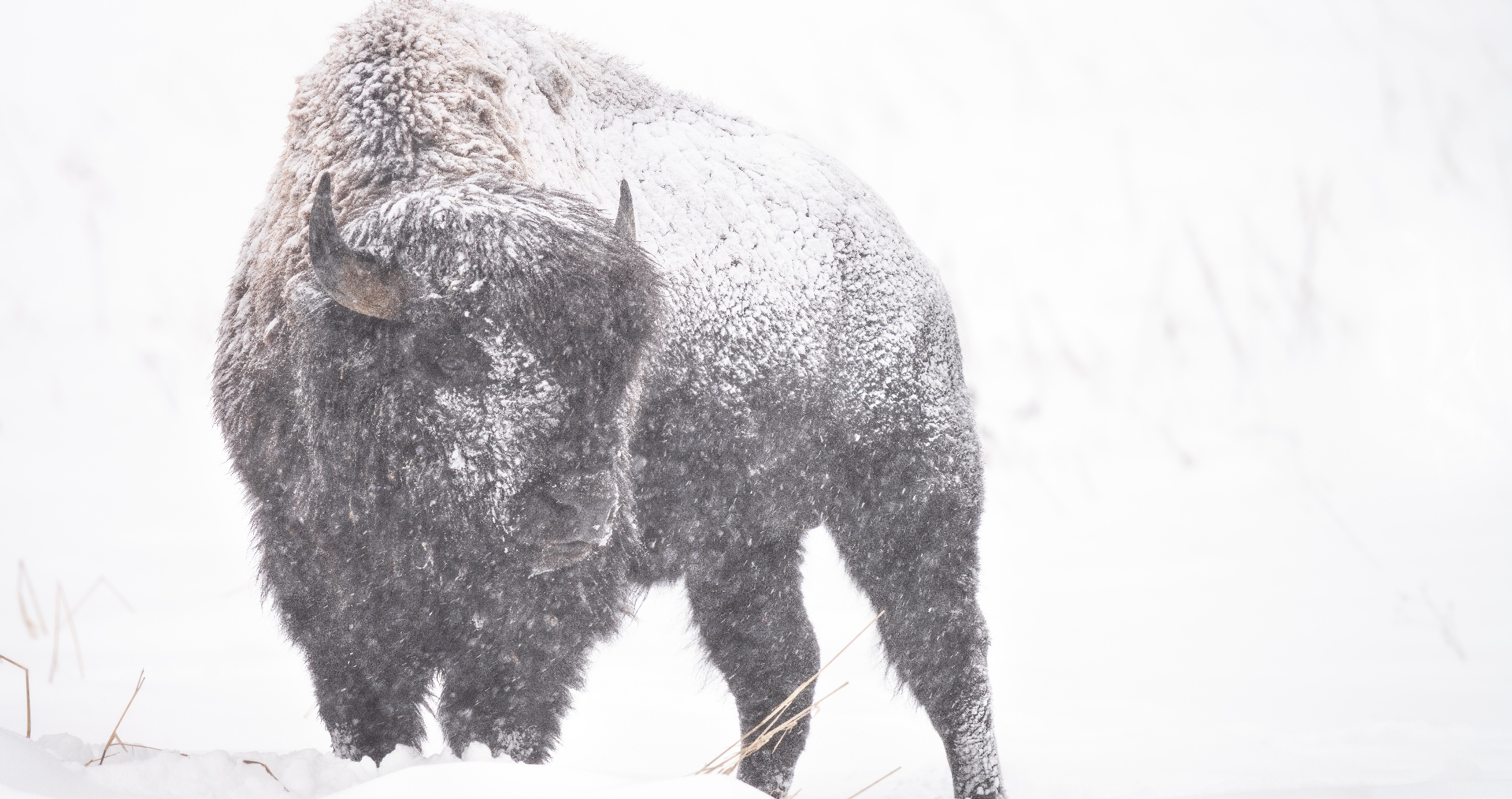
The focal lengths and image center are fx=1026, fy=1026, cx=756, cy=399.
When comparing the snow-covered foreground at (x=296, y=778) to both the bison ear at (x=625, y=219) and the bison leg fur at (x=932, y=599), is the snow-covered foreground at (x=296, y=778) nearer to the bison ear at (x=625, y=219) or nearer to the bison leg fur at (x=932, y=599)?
the bison ear at (x=625, y=219)

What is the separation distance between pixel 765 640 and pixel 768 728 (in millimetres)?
286

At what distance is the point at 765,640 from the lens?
289cm

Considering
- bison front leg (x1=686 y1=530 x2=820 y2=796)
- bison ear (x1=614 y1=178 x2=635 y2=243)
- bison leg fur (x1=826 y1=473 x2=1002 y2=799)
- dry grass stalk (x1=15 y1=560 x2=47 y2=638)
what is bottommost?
dry grass stalk (x1=15 y1=560 x2=47 y2=638)

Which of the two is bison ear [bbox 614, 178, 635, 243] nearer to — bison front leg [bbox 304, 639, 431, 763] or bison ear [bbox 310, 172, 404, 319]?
bison ear [bbox 310, 172, 404, 319]

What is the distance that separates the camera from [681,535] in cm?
259

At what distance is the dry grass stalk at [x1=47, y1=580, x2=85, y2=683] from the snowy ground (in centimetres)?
7

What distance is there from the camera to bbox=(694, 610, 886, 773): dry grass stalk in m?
1.77

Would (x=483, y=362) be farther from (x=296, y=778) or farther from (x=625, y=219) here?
(x=296, y=778)

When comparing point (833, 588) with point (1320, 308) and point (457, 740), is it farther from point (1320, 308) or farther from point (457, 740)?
point (1320, 308)

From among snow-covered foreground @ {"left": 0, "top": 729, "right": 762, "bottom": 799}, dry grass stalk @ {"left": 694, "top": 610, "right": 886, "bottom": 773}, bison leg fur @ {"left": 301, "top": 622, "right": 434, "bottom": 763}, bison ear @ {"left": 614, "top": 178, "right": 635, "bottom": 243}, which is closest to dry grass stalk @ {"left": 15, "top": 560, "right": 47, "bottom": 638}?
bison leg fur @ {"left": 301, "top": 622, "right": 434, "bottom": 763}

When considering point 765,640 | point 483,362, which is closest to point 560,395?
point 483,362

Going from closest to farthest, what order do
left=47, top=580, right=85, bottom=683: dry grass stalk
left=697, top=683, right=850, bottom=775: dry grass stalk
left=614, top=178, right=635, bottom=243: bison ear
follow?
left=697, top=683, right=850, bottom=775: dry grass stalk → left=614, top=178, right=635, bottom=243: bison ear → left=47, top=580, right=85, bottom=683: dry grass stalk

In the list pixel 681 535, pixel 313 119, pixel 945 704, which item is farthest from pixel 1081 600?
pixel 313 119

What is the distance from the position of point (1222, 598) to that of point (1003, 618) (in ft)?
3.47
